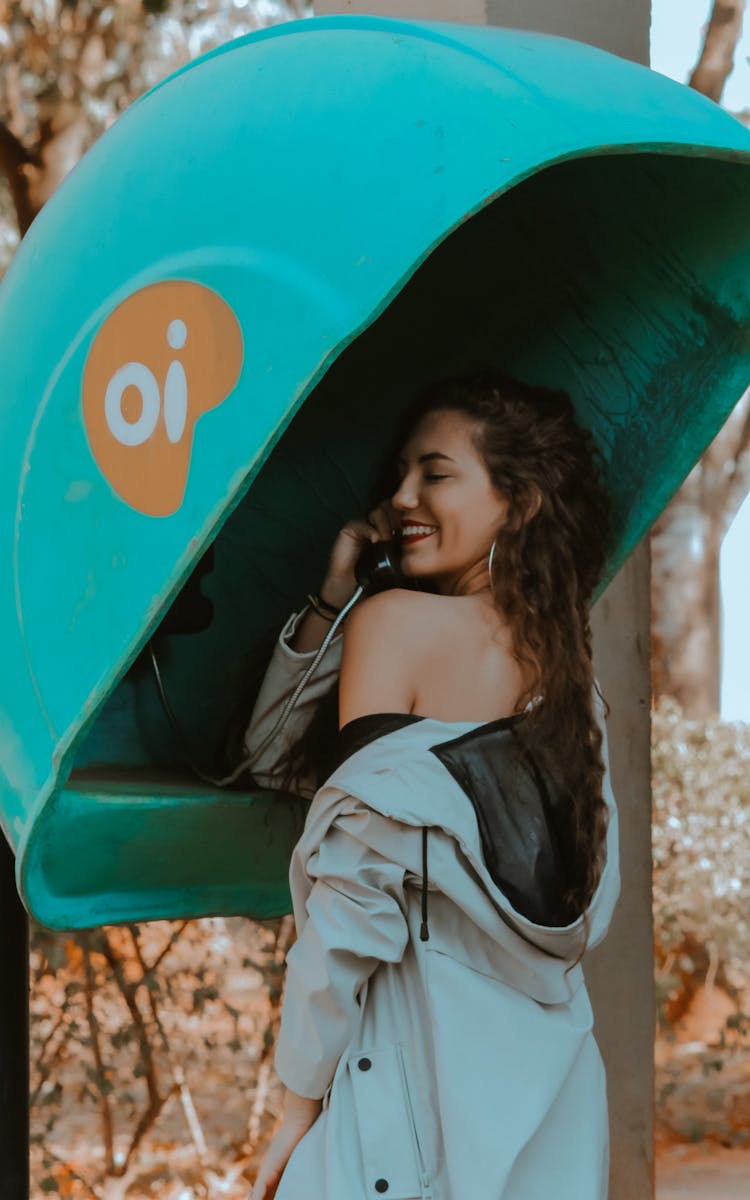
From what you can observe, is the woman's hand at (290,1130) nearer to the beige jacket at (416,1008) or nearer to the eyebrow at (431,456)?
the beige jacket at (416,1008)

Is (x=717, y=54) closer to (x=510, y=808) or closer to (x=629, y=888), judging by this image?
(x=629, y=888)

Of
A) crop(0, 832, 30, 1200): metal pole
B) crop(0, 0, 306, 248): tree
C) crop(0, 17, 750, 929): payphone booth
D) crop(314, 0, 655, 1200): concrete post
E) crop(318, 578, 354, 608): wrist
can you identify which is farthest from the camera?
crop(0, 0, 306, 248): tree

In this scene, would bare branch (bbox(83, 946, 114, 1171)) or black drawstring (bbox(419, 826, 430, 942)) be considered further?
bare branch (bbox(83, 946, 114, 1171))

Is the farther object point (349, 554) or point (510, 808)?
point (349, 554)

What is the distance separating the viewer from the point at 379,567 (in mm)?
1778

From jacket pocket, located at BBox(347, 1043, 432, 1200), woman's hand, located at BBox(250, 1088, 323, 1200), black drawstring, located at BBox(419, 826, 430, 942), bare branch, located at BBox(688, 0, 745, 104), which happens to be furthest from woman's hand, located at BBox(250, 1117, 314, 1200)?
bare branch, located at BBox(688, 0, 745, 104)

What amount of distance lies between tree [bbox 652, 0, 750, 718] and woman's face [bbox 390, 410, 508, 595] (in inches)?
131

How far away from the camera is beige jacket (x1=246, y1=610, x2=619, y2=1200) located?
144cm

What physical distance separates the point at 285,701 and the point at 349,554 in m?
0.21

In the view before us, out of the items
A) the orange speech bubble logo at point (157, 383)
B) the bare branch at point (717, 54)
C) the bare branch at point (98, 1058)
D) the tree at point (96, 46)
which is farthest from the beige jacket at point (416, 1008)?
the bare branch at point (717, 54)

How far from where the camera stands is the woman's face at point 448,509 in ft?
5.71

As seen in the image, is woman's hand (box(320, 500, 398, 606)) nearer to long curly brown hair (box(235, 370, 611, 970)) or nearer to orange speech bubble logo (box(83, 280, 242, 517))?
long curly brown hair (box(235, 370, 611, 970))

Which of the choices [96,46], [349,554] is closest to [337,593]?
[349,554]

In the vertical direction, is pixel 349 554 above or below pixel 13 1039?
above
